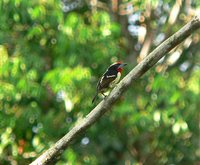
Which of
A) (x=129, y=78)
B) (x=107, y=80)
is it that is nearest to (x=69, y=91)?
(x=107, y=80)

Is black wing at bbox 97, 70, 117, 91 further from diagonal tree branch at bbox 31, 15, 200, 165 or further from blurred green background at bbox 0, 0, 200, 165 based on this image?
blurred green background at bbox 0, 0, 200, 165

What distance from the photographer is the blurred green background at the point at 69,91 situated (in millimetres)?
7676

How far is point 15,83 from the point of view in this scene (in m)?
7.66

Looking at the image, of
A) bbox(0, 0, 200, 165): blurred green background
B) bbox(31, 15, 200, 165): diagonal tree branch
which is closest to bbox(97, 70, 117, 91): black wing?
bbox(31, 15, 200, 165): diagonal tree branch

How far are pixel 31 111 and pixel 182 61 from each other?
341cm

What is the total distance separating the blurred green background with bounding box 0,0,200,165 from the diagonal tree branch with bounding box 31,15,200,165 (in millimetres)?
3052

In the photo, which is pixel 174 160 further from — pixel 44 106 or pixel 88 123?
pixel 88 123

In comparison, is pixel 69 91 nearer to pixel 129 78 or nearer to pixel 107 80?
pixel 107 80

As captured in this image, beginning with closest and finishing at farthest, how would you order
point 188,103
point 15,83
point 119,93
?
point 119,93
point 15,83
point 188,103

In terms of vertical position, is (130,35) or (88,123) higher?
(88,123)

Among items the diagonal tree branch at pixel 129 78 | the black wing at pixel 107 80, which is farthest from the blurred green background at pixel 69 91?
the diagonal tree branch at pixel 129 78

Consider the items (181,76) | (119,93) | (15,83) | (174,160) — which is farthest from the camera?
(174,160)

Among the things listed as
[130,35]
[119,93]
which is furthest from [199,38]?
[119,93]

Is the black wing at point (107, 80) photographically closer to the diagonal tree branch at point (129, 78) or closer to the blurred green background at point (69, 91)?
the diagonal tree branch at point (129, 78)
